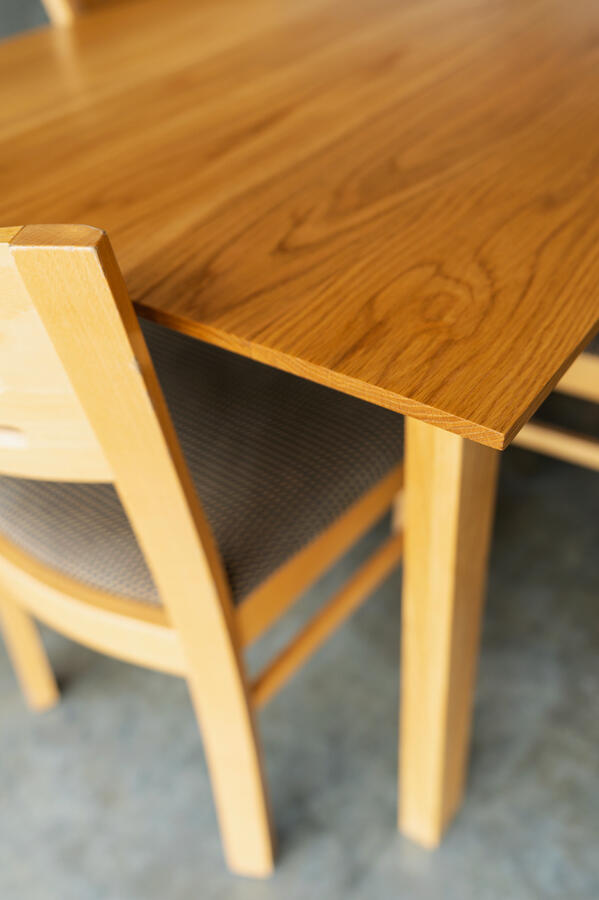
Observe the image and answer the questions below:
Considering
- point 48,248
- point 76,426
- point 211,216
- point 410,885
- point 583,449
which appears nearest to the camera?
point 48,248

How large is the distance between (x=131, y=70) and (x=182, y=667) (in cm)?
72

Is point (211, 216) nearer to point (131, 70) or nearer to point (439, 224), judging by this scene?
point (439, 224)

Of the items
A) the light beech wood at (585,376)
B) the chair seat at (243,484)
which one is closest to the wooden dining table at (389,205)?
the chair seat at (243,484)

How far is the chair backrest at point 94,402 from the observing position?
427 mm

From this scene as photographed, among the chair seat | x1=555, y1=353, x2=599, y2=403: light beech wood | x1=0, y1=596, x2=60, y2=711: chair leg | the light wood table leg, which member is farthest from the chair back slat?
x1=555, y1=353, x2=599, y2=403: light beech wood

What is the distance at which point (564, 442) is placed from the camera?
3.46ft

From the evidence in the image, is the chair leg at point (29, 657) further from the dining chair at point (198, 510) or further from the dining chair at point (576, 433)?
the dining chair at point (576, 433)

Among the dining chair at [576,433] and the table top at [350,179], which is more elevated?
the table top at [350,179]

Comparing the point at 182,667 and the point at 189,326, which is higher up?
the point at 189,326

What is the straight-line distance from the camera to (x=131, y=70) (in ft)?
3.30

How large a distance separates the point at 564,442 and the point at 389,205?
0.51 metres

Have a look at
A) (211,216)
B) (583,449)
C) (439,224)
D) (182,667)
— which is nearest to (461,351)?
(439,224)

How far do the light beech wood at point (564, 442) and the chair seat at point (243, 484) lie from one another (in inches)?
13.3

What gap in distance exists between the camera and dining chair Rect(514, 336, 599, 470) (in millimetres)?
934
